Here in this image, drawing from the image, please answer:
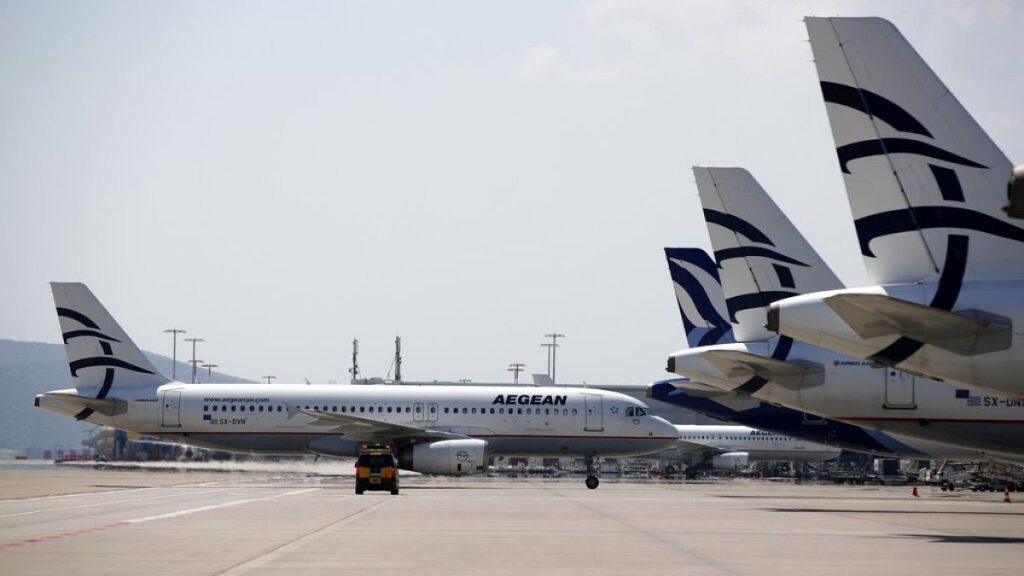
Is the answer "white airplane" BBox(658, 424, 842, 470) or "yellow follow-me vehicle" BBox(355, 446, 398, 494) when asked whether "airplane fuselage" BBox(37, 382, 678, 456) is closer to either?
"yellow follow-me vehicle" BBox(355, 446, 398, 494)

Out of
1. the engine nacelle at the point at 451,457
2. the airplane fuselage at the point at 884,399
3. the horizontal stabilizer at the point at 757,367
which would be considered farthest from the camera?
the engine nacelle at the point at 451,457

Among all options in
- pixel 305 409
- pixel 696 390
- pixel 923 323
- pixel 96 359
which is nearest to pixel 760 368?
pixel 696 390

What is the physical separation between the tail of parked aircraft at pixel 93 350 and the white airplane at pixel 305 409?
0.14 ft

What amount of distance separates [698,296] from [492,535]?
22.9m


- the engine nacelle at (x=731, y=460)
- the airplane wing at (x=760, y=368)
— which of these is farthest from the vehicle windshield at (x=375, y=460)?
the engine nacelle at (x=731, y=460)

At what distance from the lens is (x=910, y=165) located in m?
21.0

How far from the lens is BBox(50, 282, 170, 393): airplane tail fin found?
5588cm

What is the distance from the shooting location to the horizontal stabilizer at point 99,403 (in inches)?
2174

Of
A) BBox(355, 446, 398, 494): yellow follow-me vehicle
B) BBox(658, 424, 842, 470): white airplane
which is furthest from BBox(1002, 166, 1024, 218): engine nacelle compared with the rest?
BBox(658, 424, 842, 470): white airplane

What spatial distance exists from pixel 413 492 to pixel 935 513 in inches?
748

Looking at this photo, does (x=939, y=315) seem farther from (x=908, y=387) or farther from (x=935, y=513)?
(x=935, y=513)

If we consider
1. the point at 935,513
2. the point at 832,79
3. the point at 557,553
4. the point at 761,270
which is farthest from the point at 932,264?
the point at 935,513

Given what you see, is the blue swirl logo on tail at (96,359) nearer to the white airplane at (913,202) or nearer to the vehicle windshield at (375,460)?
the vehicle windshield at (375,460)

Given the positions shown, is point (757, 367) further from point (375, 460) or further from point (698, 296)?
point (375, 460)
